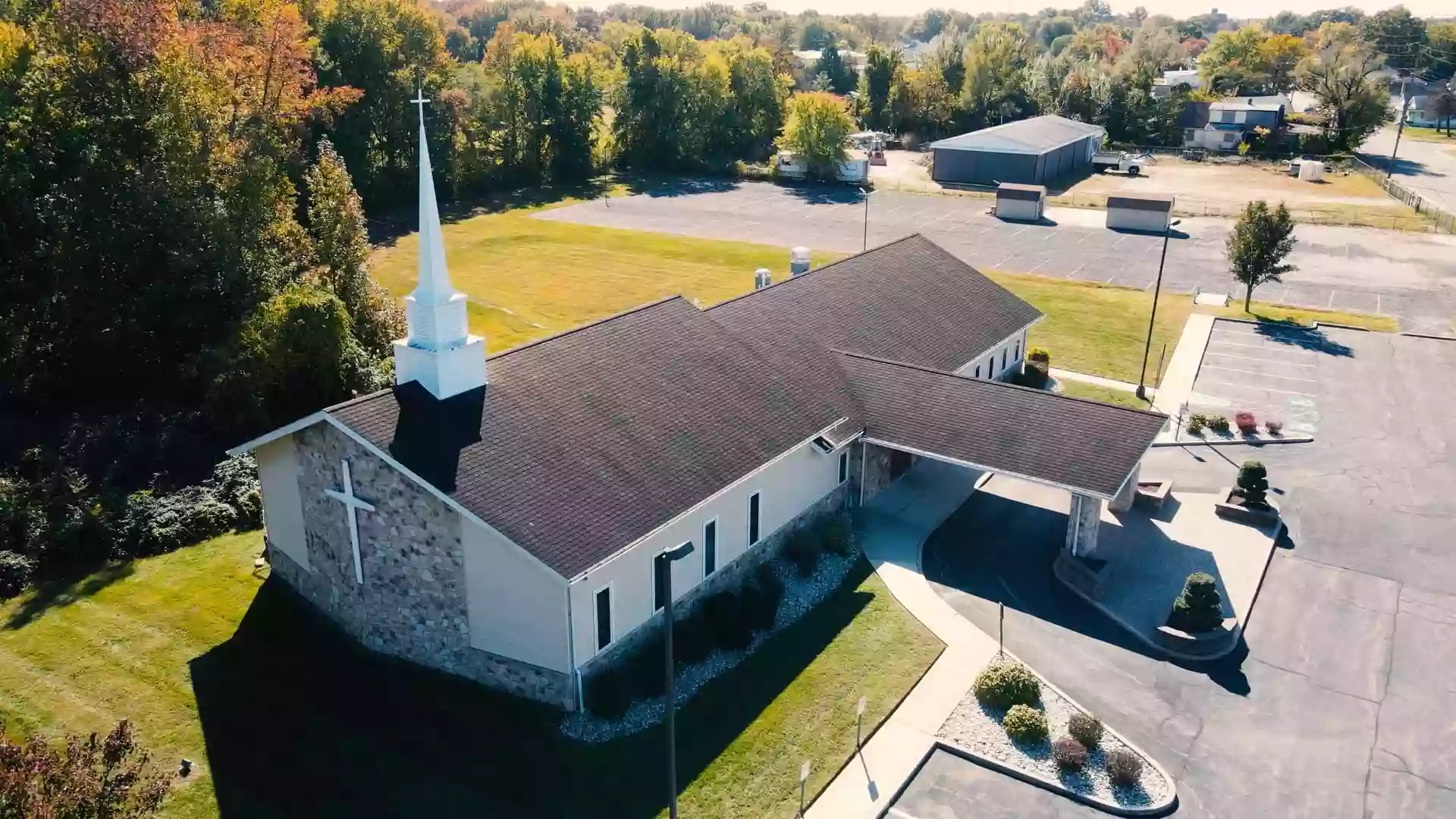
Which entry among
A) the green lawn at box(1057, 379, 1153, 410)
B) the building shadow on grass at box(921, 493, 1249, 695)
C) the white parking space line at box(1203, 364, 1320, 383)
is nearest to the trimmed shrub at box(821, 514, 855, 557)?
the building shadow on grass at box(921, 493, 1249, 695)

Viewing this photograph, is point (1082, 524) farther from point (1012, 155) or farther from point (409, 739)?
point (1012, 155)

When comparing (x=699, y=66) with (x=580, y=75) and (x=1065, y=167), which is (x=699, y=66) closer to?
(x=580, y=75)

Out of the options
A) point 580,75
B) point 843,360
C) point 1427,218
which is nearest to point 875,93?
point 580,75

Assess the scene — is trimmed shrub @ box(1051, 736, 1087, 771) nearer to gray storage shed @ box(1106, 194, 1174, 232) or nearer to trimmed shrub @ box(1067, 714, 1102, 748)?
trimmed shrub @ box(1067, 714, 1102, 748)

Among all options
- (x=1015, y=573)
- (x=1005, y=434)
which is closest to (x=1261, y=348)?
(x=1005, y=434)

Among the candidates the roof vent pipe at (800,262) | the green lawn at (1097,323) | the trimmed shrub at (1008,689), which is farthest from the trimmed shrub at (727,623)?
the green lawn at (1097,323)
